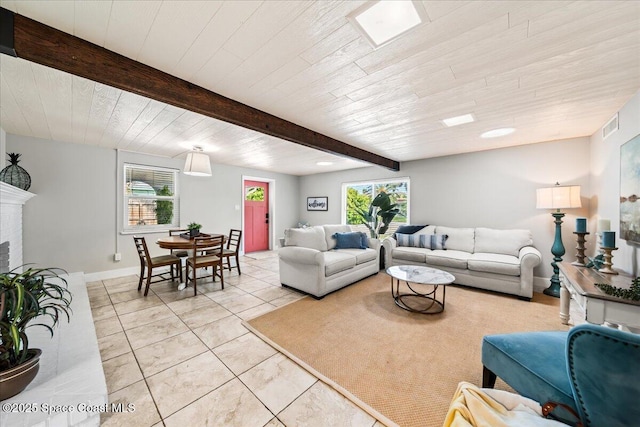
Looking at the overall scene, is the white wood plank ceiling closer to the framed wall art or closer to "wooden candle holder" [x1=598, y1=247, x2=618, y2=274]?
the framed wall art

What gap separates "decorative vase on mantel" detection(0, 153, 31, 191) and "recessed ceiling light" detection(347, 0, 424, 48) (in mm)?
4321

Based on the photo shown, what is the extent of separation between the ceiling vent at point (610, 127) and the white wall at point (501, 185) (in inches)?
26.6

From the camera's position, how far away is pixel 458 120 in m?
2.83

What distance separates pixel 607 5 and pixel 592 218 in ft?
11.0

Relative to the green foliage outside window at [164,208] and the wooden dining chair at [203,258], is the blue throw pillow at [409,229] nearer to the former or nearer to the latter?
the wooden dining chair at [203,258]

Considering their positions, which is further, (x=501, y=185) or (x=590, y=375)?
(x=501, y=185)

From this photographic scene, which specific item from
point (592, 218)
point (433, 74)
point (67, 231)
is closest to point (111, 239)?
point (67, 231)

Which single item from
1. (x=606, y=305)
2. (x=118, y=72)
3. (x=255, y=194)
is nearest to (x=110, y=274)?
(x=255, y=194)

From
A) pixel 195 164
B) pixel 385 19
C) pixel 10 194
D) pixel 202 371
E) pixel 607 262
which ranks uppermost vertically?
pixel 385 19

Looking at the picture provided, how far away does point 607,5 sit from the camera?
122 cm

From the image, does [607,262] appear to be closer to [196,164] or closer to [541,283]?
[541,283]

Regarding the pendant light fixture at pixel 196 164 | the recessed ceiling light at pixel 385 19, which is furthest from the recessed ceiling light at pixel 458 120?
the pendant light fixture at pixel 196 164

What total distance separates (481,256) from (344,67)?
3.51 m

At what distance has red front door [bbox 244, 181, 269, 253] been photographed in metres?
6.48
